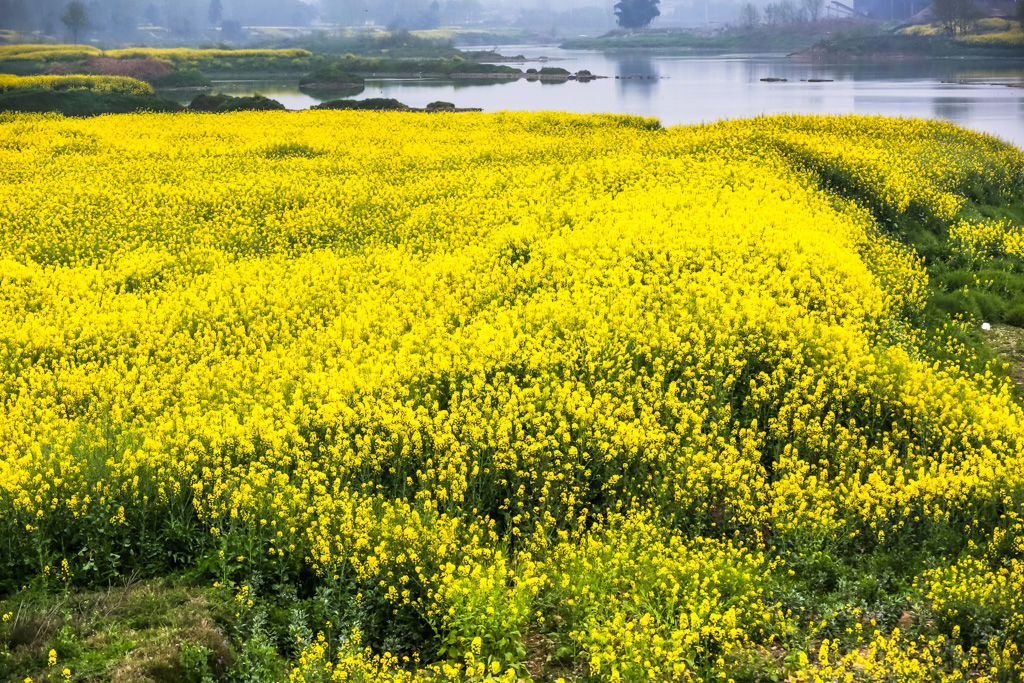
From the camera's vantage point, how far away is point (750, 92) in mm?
58469

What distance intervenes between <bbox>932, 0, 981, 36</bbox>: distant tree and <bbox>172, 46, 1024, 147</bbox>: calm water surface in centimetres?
1177

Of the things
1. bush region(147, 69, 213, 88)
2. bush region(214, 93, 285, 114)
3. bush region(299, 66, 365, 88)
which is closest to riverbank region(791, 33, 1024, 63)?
bush region(299, 66, 365, 88)

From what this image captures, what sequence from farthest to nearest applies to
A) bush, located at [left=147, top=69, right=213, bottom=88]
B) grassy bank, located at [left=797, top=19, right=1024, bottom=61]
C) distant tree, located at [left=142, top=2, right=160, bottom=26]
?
distant tree, located at [left=142, top=2, right=160, bottom=26], grassy bank, located at [left=797, top=19, right=1024, bottom=61], bush, located at [left=147, top=69, right=213, bottom=88]

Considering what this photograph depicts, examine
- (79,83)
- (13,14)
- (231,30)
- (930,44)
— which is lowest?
(79,83)

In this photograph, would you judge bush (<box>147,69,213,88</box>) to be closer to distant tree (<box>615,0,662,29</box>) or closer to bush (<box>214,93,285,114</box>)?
bush (<box>214,93,285,114</box>)

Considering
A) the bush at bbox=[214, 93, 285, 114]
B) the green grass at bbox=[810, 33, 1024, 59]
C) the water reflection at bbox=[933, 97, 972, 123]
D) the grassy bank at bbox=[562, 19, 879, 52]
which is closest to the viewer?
the bush at bbox=[214, 93, 285, 114]

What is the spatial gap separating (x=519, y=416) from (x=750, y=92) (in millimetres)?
55445

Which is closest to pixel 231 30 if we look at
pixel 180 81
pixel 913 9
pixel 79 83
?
pixel 180 81

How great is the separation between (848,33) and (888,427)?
116395mm

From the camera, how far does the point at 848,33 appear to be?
111062 mm

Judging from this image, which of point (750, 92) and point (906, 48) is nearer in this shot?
point (750, 92)

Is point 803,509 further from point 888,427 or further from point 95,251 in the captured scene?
point 95,251

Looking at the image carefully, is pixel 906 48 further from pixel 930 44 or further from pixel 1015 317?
pixel 1015 317

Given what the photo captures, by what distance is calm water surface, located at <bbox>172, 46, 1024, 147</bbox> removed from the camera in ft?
141
